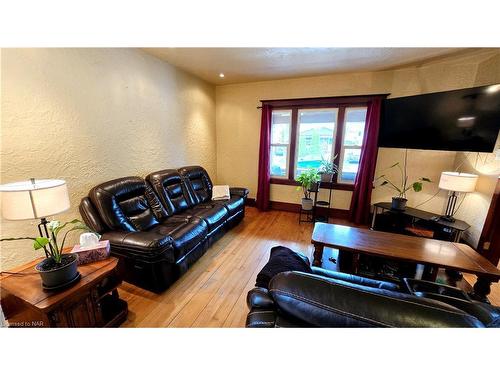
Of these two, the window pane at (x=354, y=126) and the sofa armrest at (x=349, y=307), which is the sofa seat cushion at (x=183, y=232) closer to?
the sofa armrest at (x=349, y=307)

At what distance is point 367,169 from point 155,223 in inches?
130

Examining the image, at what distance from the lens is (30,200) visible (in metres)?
1.08

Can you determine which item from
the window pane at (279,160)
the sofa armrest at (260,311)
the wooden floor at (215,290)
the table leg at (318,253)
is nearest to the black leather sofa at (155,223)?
the wooden floor at (215,290)

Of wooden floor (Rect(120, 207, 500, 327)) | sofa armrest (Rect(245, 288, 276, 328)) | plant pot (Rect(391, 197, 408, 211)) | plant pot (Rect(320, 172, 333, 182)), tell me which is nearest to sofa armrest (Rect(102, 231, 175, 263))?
wooden floor (Rect(120, 207, 500, 327))

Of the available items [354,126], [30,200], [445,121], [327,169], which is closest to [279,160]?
[327,169]

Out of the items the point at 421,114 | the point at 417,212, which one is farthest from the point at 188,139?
the point at 417,212

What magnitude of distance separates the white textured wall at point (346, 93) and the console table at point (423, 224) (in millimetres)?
595

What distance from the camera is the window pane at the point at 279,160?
3934 mm

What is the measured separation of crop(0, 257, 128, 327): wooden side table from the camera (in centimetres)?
103

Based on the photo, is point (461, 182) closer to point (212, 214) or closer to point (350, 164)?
point (350, 164)

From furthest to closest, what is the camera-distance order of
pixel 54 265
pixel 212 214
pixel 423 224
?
pixel 423 224 → pixel 212 214 → pixel 54 265

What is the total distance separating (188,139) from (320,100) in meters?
2.45
